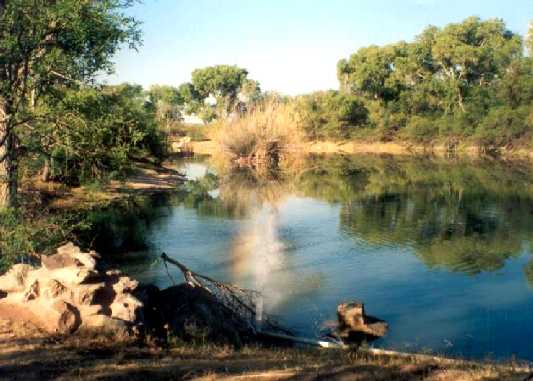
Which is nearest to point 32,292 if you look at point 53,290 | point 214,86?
point 53,290

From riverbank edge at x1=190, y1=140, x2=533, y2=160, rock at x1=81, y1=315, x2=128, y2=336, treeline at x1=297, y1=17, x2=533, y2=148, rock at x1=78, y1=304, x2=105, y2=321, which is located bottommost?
rock at x1=81, y1=315, x2=128, y2=336

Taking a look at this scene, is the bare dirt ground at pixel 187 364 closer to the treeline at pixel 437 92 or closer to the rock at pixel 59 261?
the rock at pixel 59 261

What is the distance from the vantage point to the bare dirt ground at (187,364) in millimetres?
7699

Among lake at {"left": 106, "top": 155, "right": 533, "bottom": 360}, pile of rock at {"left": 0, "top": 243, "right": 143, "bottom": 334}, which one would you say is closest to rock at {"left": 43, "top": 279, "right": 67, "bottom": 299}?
pile of rock at {"left": 0, "top": 243, "right": 143, "bottom": 334}

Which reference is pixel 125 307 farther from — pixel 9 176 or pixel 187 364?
pixel 9 176

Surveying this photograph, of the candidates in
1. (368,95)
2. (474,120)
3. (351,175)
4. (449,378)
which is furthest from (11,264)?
(368,95)

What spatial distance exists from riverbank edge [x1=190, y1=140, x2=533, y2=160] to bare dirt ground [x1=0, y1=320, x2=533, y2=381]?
5738 cm

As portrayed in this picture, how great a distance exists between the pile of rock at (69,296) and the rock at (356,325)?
14.7 ft

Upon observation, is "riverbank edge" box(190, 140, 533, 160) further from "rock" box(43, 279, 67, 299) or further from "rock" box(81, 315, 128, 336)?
"rock" box(81, 315, 128, 336)

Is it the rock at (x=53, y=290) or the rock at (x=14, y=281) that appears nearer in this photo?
the rock at (x=53, y=290)

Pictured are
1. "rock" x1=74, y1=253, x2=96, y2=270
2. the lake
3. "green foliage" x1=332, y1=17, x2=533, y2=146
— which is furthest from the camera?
"green foliage" x1=332, y1=17, x2=533, y2=146

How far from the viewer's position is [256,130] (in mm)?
56344

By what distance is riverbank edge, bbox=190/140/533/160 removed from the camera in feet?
221

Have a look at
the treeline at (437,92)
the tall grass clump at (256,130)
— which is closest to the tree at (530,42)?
the treeline at (437,92)
